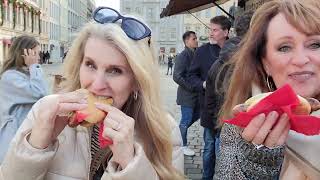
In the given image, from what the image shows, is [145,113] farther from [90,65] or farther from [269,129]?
[269,129]

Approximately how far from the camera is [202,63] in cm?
536

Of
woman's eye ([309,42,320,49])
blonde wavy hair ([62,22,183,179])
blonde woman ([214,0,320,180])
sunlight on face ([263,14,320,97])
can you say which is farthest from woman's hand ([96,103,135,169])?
woman's eye ([309,42,320,49])

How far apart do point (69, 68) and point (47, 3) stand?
66765 millimetres

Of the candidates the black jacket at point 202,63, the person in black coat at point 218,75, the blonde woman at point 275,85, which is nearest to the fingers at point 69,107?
the blonde woman at point 275,85

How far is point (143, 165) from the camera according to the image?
1.56 m

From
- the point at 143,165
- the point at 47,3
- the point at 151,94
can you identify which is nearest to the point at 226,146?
the point at 143,165

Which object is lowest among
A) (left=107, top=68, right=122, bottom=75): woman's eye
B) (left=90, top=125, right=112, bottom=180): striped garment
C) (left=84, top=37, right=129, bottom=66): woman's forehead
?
(left=90, top=125, right=112, bottom=180): striped garment

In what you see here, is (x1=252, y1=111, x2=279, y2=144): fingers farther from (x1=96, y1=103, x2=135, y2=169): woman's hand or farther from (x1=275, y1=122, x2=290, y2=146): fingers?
(x1=96, y1=103, x2=135, y2=169): woman's hand

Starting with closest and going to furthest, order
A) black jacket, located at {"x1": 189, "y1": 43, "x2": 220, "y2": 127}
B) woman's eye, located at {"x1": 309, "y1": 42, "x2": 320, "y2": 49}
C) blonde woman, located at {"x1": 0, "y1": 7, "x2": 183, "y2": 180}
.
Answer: woman's eye, located at {"x1": 309, "y1": 42, "x2": 320, "y2": 49} → blonde woman, located at {"x1": 0, "y1": 7, "x2": 183, "y2": 180} → black jacket, located at {"x1": 189, "y1": 43, "x2": 220, "y2": 127}

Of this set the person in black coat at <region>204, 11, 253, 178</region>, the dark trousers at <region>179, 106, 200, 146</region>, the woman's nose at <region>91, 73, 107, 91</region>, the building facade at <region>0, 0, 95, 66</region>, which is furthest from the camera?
the building facade at <region>0, 0, 95, 66</region>

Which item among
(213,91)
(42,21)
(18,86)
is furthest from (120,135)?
(42,21)

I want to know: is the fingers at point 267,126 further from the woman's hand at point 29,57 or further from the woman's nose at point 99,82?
the woman's hand at point 29,57

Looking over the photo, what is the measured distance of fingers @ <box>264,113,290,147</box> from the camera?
121cm

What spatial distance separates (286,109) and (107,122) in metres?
0.63
